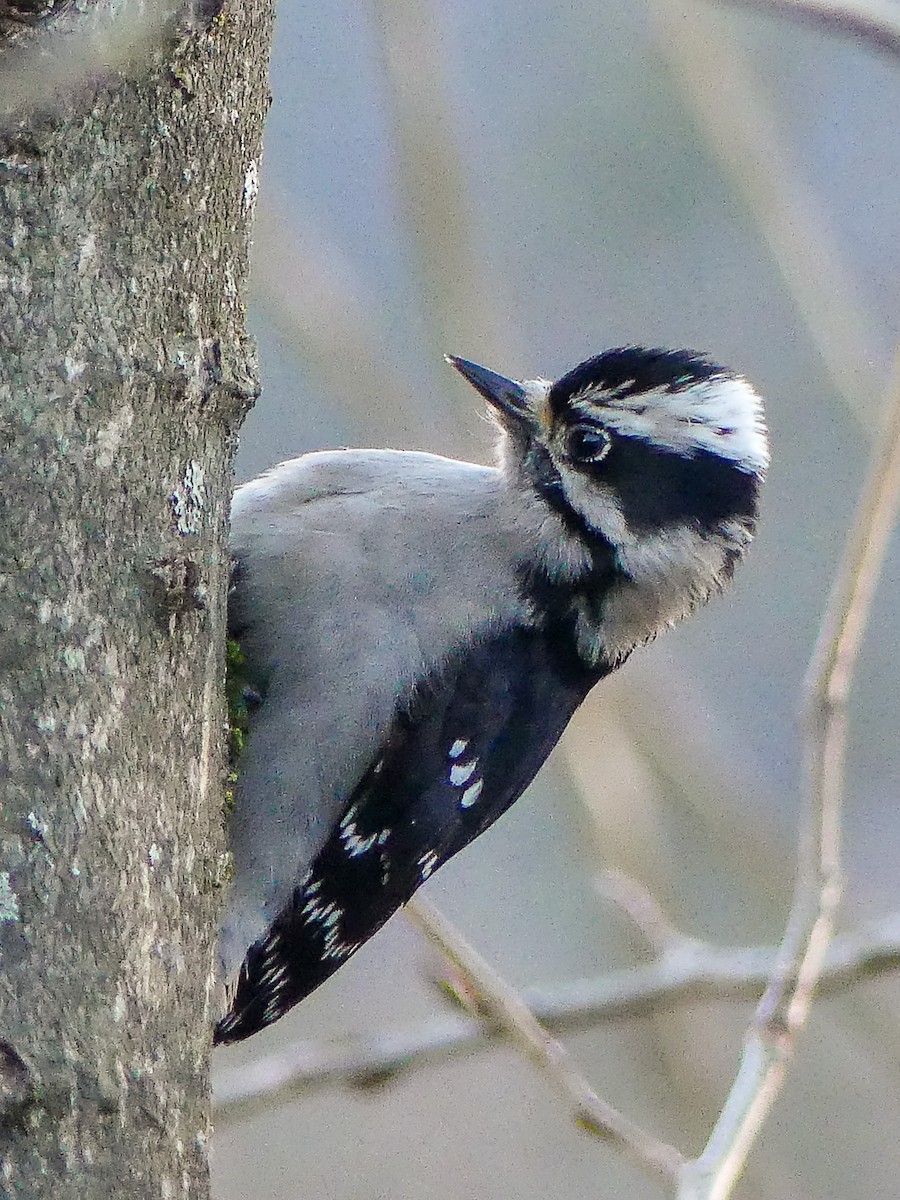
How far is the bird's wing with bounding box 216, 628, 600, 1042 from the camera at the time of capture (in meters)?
3.27

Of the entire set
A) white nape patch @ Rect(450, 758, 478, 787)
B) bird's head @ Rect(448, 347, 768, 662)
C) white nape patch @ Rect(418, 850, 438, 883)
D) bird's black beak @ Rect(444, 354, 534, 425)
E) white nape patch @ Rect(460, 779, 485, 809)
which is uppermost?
bird's black beak @ Rect(444, 354, 534, 425)

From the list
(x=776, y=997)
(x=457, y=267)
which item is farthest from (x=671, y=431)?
(x=776, y=997)

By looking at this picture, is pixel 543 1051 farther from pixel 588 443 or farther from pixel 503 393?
pixel 503 393

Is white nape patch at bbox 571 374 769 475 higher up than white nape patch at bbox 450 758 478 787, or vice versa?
white nape patch at bbox 571 374 769 475

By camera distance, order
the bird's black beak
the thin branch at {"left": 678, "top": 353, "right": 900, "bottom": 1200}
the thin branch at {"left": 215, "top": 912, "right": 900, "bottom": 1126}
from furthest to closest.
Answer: the bird's black beak < the thin branch at {"left": 215, "top": 912, "right": 900, "bottom": 1126} < the thin branch at {"left": 678, "top": 353, "right": 900, "bottom": 1200}

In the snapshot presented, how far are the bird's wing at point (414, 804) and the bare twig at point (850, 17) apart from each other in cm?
158

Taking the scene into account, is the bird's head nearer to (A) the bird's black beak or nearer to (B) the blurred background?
(A) the bird's black beak

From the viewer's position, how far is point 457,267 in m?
4.08

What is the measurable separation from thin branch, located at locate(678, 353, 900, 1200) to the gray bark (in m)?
0.86

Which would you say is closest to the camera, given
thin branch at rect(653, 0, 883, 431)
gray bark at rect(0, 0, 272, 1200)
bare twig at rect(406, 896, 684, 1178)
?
gray bark at rect(0, 0, 272, 1200)

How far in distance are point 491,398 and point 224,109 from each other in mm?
1609

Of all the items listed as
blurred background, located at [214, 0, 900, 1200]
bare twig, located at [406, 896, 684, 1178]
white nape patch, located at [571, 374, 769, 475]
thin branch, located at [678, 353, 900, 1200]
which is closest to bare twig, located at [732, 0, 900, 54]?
thin branch, located at [678, 353, 900, 1200]

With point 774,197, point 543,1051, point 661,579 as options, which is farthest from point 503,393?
point 543,1051

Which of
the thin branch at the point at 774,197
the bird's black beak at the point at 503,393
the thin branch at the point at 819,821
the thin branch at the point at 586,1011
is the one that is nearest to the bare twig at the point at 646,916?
the thin branch at the point at 586,1011
